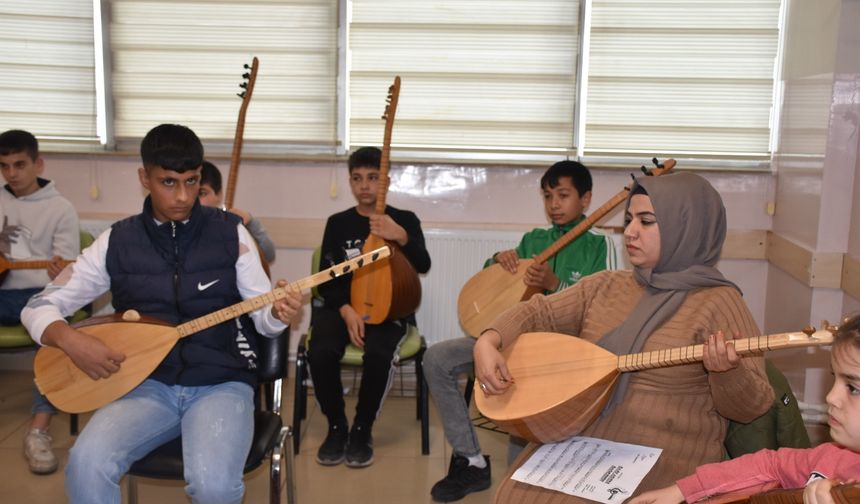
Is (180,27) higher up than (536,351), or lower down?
higher up

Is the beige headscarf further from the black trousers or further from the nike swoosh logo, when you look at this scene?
the black trousers

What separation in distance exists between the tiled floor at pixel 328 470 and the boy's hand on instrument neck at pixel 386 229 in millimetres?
873

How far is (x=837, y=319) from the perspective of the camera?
346cm

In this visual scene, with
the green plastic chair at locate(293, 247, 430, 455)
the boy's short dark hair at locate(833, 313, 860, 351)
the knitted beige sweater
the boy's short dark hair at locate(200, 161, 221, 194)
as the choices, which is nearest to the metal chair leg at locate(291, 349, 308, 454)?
the green plastic chair at locate(293, 247, 430, 455)

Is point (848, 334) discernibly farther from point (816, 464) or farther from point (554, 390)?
point (554, 390)

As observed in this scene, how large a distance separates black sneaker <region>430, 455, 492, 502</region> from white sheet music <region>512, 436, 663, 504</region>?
1.00 meters

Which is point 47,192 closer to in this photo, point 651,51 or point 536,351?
point 536,351

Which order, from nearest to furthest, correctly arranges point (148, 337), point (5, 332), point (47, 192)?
point (148, 337) → point (5, 332) → point (47, 192)

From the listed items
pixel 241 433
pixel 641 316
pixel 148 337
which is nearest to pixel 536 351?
pixel 641 316

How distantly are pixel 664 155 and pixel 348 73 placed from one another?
1609 mm

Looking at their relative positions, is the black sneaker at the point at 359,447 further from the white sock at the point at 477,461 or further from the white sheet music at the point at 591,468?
the white sheet music at the point at 591,468

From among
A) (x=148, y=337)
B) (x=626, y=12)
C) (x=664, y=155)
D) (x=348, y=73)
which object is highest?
(x=626, y=12)

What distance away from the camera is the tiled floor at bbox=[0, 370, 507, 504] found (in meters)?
2.96

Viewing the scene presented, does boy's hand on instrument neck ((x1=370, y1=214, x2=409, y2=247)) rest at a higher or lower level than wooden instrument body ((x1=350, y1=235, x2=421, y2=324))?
higher
